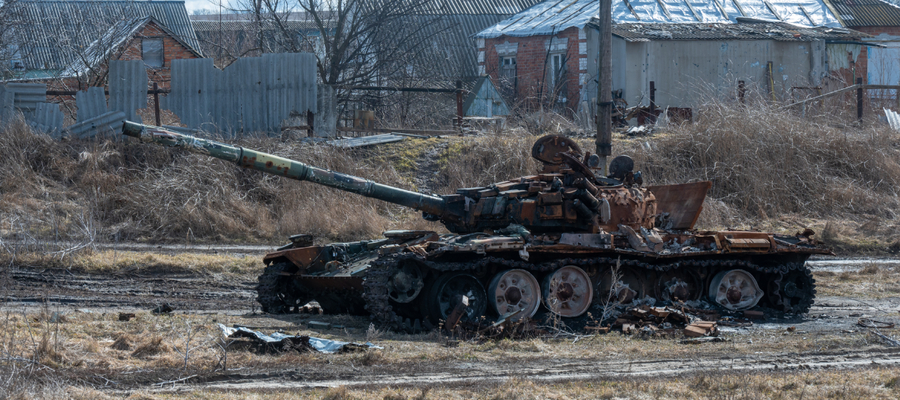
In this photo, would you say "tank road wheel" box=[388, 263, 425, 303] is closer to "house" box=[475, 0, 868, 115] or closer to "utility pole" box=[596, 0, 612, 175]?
"utility pole" box=[596, 0, 612, 175]

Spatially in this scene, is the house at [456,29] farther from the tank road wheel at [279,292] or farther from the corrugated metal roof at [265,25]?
the tank road wheel at [279,292]

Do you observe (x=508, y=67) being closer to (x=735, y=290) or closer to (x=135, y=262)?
(x=135, y=262)

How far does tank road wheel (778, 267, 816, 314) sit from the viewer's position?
12.0 metres

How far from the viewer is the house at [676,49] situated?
90.9 feet

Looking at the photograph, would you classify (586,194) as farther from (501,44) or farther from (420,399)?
(501,44)

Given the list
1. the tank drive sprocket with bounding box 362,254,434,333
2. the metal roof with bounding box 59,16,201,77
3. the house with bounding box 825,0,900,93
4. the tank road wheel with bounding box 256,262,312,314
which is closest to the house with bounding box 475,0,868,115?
the house with bounding box 825,0,900,93

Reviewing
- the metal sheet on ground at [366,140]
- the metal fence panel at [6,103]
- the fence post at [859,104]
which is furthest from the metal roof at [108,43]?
the fence post at [859,104]

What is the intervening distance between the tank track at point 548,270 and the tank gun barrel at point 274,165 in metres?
1.51

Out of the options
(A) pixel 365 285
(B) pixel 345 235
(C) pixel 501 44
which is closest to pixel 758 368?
(A) pixel 365 285

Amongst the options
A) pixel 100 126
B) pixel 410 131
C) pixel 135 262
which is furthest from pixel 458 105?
pixel 135 262

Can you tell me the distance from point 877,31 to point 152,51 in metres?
29.4

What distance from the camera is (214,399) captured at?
21.2 ft

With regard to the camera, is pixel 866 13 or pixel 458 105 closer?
pixel 458 105

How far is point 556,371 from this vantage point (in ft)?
26.0
